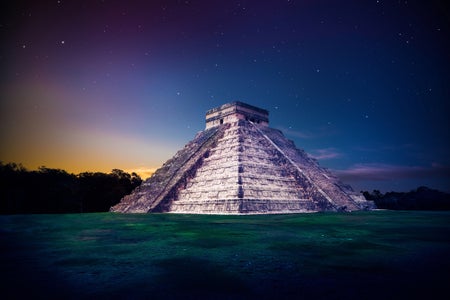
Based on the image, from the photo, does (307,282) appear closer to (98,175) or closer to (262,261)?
(262,261)

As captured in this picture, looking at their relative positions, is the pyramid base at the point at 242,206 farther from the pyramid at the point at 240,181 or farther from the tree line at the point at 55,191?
the tree line at the point at 55,191

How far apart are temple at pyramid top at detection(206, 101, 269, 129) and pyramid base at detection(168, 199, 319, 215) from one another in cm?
949

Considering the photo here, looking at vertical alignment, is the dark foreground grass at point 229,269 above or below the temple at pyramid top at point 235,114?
below

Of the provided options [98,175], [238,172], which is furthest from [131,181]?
[238,172]

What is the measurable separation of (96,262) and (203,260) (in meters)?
1.58

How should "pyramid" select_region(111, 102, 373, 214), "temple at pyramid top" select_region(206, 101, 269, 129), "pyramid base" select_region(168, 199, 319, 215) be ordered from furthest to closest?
"temple at pyramid top" select_region(206, 101, 269, 129) < "pyramid" select_region(111, 102, 373, 214) < "pyramid base" select_region(168, 199, 319, 215)

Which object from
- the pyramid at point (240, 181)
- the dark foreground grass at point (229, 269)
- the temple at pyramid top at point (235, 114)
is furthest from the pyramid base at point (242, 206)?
the temple at pyramid top at point (235, 114)

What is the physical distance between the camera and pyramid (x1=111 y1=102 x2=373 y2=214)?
16.8 metres

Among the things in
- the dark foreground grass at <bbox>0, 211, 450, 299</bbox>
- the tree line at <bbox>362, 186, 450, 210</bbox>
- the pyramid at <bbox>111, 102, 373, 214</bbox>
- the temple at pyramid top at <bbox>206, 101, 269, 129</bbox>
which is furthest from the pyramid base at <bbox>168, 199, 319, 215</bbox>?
the tree line at <bbox>362, 186, 450, 210</bbox>

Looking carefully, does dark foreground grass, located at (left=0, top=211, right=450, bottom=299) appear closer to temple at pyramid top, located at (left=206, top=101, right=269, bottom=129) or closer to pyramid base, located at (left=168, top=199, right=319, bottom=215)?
pyramid base, located at (left=168, top=199, right=319, bottom=215)

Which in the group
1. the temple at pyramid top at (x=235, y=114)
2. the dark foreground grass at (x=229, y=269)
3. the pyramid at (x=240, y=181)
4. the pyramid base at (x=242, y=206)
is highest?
the temple at pyramid top at (x=235, y=114)

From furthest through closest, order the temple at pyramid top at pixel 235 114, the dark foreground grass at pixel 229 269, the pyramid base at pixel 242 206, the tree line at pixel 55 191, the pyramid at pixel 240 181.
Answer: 1. the tree line at pixel 55 191
2. the temple at pyramid top at pixel 235 114
3. the pyramid at pixel 240 181
4. the pyramid base at pixel 242 206
5. the dark foreground grass at pixel 229 269

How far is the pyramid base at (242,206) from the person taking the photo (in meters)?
15.5

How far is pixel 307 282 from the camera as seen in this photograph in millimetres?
3344
